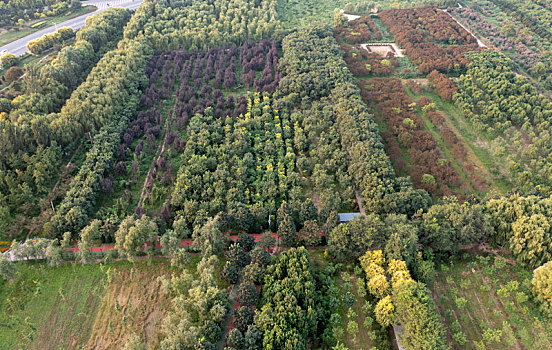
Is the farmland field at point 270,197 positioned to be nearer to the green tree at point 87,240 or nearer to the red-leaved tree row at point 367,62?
the green tree at point 87,240

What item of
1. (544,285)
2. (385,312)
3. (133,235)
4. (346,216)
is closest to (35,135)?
(133,235)

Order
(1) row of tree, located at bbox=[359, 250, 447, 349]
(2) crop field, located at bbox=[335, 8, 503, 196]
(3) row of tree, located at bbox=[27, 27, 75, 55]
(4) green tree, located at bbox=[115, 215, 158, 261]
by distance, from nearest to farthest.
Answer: (1) row of tree, located at bbox=[359, 250, 447, 349] → (4) green tree, located at bbox=[115, 215, 158, 261] → (2) crop field, located at bbox=[335, 8, 503, 196] → (3) row of tree, located at bbox=[27, 27, 75, 55]

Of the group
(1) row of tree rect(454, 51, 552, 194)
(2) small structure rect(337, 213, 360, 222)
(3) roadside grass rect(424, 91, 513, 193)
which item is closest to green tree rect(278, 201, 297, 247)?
(2) small structure rect(337, 213, 360, 222)

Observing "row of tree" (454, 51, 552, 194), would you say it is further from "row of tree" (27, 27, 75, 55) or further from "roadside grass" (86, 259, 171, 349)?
"row of tree" (27, 27, 75, 55)

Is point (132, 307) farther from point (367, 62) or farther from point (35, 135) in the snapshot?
point (367, 62)

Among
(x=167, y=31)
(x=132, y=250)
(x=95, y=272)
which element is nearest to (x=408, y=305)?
(x=132, y=250)

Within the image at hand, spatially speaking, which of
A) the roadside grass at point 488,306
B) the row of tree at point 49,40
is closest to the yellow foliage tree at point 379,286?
the roadside grass at point 488,306
